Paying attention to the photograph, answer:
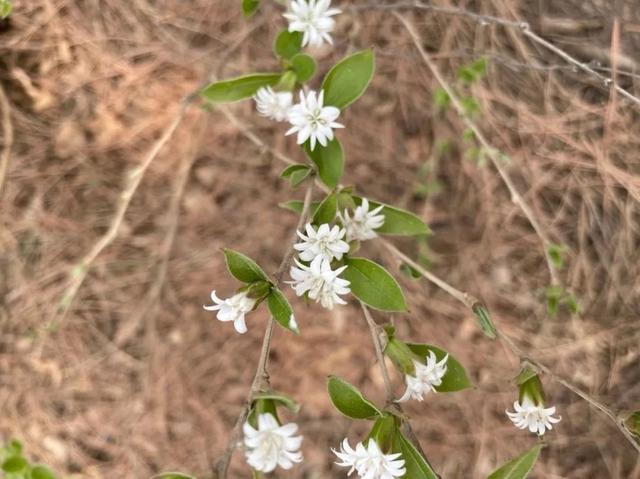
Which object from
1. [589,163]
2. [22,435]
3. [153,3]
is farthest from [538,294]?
[22,435]

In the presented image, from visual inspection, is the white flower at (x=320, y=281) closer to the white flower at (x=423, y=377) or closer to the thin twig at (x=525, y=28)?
the white flower at (x=423, y=377)

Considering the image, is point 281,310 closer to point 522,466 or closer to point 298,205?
point 298,205

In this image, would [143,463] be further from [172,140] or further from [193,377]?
[172,140]

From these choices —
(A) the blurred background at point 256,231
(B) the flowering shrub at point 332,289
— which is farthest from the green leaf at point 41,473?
(A) the blurred background at point 256,231

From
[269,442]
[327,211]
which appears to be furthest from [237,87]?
[269,442]

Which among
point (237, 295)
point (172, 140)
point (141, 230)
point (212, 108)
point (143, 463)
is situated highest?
point (237, 295)
